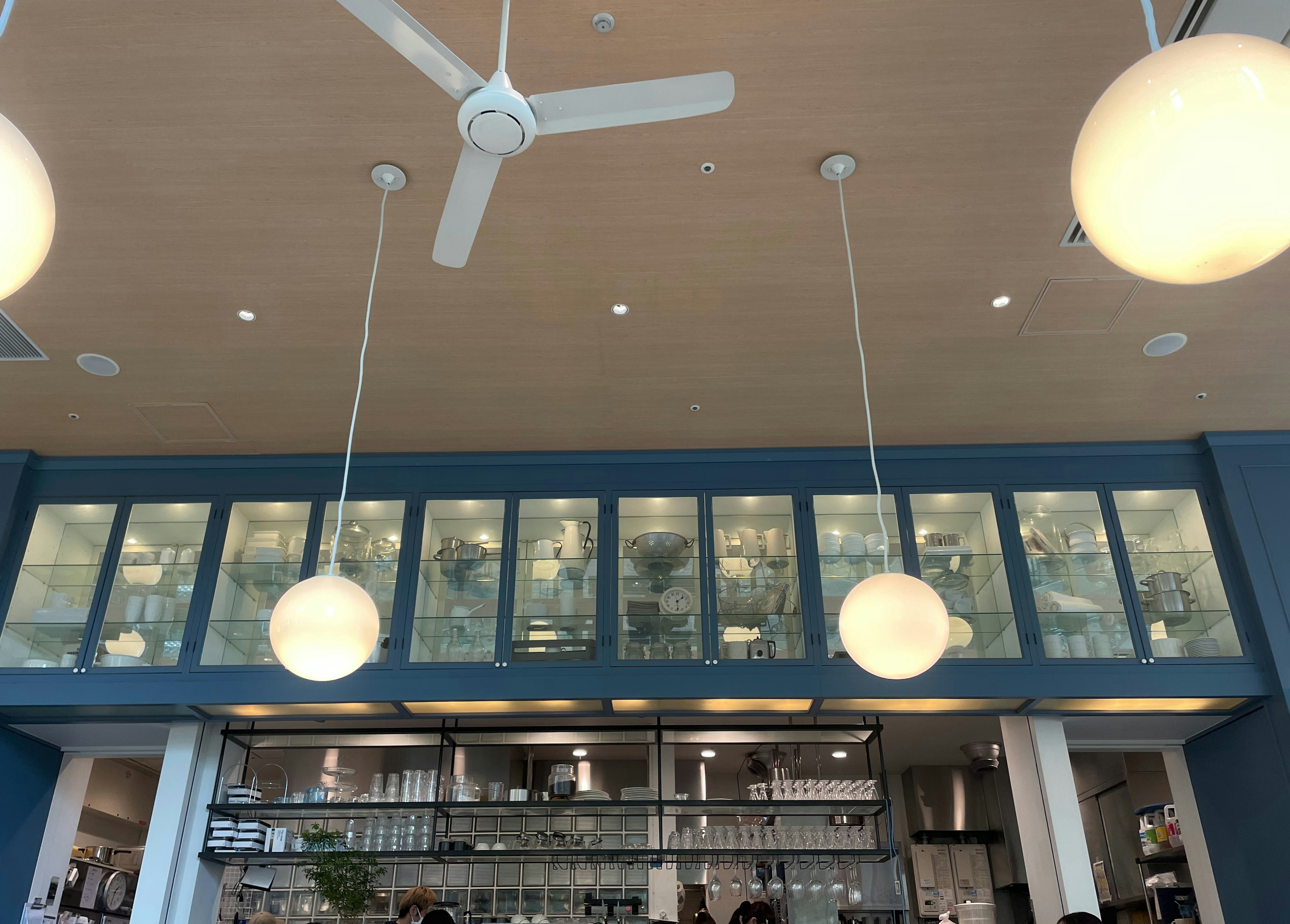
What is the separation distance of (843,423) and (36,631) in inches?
163

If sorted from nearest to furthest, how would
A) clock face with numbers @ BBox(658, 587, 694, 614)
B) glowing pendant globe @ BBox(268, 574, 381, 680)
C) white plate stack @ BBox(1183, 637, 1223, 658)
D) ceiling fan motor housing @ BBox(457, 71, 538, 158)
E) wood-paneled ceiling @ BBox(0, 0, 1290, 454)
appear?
ceiling fan motor housing @ BBox(457, 71, 538, 158) → glowing pendant globe @ BBox(268, 574, 381, 680) → wood-paneled ceiling @ BBox(0, 0, 1290, 454) → white plate stack @ BBox(1183, 637, 1223, 658) → clock face with numbers @ BBox(658, 587, 694, 614)

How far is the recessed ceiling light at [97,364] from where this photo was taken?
4.22 meters

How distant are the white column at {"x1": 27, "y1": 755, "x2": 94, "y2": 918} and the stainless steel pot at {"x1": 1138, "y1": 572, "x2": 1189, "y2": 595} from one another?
18.9 ft

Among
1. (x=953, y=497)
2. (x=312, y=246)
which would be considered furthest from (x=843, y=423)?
(x=312, y=246)

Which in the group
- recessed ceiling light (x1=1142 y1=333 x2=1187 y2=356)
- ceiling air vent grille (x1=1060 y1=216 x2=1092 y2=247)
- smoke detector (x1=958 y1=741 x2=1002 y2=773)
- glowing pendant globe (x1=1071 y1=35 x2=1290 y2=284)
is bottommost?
glowing pendant globe (x1=1071 y1=35 x2=1290 y2=284)

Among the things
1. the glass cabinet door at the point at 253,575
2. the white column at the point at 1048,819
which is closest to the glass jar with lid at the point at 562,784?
the glass cabinet door at the point at 253,575

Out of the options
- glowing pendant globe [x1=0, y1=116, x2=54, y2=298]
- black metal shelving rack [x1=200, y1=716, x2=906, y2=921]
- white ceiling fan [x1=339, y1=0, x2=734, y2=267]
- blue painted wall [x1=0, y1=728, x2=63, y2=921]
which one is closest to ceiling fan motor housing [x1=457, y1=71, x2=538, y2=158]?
white ceiling fan [x1=339, y1=0, x2=734, y2=267]

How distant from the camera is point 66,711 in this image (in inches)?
184

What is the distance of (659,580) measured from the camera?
4820mm

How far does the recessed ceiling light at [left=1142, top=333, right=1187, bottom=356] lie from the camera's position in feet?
13.6

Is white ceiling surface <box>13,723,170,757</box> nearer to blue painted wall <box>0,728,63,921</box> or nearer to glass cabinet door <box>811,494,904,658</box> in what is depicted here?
blue painted wall <box>0,728,63,921</box>

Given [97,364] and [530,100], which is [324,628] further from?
[97,364]

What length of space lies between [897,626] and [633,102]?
1473mm

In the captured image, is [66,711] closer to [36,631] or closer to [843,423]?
[36,631]
